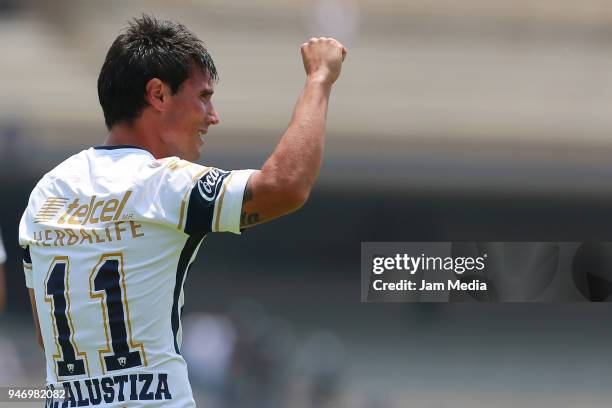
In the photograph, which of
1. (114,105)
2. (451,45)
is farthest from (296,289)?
(114,105)

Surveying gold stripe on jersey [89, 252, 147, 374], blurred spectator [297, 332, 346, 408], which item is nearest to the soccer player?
gold stripe on jersey [89, 252, 147, 374]

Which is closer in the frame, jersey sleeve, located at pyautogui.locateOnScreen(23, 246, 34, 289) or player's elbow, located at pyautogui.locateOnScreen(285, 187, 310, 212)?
player's elbow, located at pyautogui.locateOnScreen(285, 187, 310, 212)

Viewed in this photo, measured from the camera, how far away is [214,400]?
539 cm

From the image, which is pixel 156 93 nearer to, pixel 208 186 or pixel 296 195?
pixel 208 186

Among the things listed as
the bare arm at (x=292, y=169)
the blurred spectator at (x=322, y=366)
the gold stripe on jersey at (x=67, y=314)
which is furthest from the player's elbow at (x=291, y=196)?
the blurred spectator at (x=322, y=366)

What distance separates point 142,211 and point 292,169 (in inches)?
10.7

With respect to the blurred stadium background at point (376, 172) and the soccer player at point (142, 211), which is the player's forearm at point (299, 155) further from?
the blurred stadium background at point (376, 172)

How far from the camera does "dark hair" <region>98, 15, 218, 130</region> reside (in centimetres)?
170

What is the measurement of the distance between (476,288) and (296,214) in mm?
1738

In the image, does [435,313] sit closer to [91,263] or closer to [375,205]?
[375,205]

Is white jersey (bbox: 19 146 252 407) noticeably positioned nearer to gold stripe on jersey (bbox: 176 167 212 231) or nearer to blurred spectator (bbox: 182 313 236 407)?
gold stripe on jersey (bbox: 176 167 212 231)

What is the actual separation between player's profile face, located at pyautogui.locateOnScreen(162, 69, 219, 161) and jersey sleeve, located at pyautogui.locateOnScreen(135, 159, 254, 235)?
162 mm

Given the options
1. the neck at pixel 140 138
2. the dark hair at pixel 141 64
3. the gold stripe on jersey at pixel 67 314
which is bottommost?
the gold stripe on jersey at pixel 67 314

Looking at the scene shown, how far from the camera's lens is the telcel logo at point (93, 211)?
1605 mm
